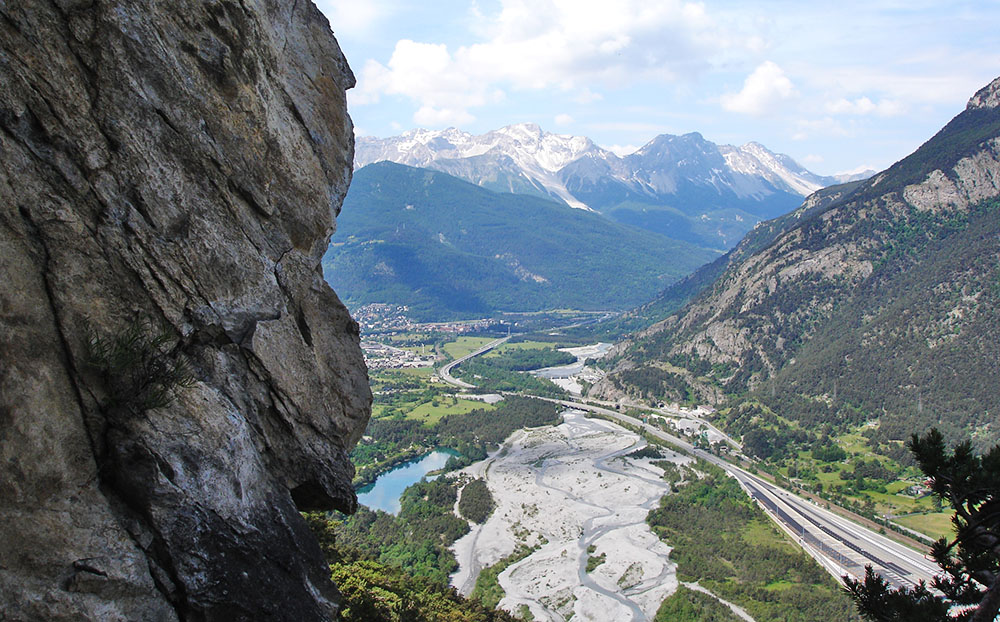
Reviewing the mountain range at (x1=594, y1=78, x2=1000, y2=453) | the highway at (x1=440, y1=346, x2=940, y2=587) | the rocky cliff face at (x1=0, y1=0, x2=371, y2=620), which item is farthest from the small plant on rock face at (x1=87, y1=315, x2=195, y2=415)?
the mountain range at (x1=594, y1=78, x2=1000, y2=453)

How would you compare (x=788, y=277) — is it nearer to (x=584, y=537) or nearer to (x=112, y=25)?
(x=584, y=537)

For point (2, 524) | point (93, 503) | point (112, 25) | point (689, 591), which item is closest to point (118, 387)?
point (93, 503)

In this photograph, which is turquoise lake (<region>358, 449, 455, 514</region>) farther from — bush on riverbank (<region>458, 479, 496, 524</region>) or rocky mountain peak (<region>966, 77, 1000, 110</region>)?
rocky mountain peak (<region>966, 77, 1000, 110</region>)

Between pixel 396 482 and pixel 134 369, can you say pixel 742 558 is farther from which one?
pixel 134 369

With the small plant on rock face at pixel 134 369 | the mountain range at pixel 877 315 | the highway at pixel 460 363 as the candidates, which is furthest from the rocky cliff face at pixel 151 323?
the highway at pixel 460 363

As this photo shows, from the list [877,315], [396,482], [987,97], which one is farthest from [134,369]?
[987,97]

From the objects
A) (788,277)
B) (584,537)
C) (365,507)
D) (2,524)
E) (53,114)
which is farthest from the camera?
(788,277)
